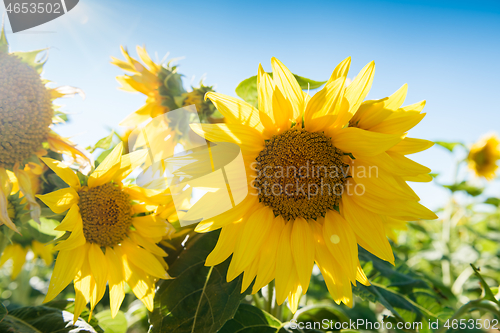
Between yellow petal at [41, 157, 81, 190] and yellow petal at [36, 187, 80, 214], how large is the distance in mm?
43

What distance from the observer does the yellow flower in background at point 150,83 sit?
1.47 metres

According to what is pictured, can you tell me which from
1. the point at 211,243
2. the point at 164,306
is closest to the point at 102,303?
the point at 164,306

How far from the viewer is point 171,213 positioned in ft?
3.77

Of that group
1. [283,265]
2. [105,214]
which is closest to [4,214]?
[105,214]

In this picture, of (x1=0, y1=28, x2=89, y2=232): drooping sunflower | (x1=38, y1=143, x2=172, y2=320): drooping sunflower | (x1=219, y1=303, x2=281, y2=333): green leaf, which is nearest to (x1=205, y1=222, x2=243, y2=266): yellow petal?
(x1=38, y1=143, x2=172, y2=320): drooping sunflower

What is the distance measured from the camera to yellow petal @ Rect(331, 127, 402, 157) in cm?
85

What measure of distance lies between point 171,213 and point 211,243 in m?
0.19

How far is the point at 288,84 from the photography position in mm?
912

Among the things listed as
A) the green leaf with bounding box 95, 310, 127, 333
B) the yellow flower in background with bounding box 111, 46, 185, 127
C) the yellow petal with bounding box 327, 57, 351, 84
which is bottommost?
the green leaf with bounding box 95, 310, 127, 333

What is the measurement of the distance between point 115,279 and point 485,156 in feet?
13.7

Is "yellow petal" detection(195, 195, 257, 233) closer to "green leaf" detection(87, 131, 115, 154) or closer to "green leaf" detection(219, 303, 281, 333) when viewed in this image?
"green leaf" detection(219, 303, 281, 333)

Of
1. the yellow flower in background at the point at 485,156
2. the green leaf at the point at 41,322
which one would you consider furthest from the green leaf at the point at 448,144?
the green leaf at the point at 41,322

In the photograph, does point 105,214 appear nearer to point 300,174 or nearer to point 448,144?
point 300,174

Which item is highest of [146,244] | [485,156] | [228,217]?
[228,217]
